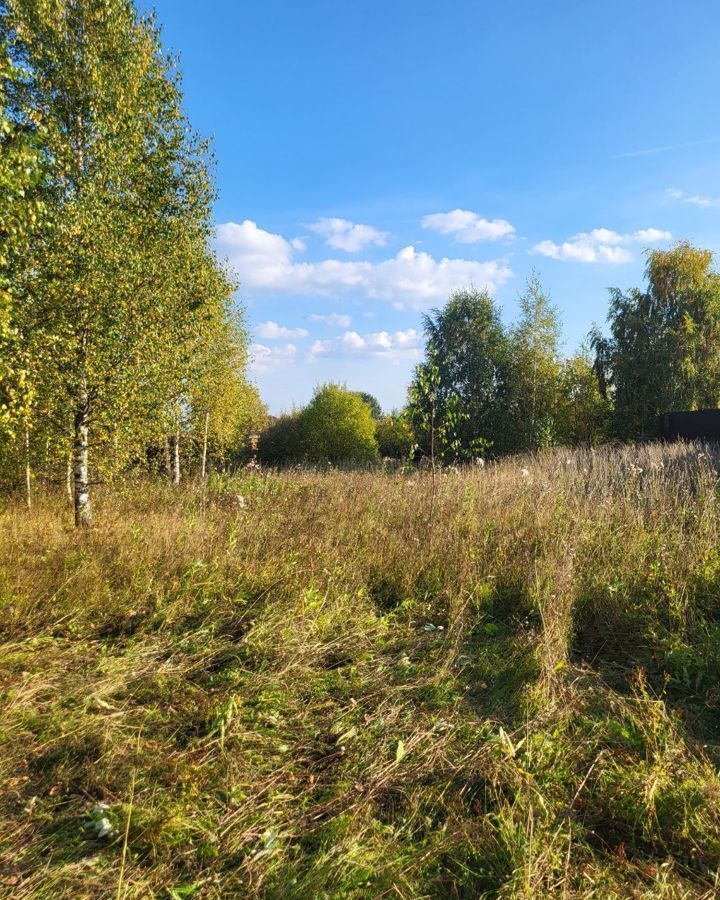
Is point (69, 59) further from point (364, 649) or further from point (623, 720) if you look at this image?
point (623, 720)

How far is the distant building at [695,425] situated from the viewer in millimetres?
15883

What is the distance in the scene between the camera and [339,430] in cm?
2478

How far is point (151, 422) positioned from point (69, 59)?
513 cm

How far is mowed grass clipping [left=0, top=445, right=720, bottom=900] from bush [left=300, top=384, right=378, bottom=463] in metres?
18.7

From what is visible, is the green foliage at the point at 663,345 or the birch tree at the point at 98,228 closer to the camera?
the birch tree at the point at 98,228

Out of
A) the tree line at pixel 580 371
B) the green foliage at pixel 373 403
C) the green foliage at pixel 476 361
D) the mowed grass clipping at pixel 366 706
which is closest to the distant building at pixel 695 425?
the tree line at pixel 580 371

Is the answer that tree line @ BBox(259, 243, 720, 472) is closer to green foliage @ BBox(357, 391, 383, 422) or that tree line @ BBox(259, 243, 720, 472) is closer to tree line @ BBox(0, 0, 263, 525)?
tree line @ BBox(0, 0, 263, 525)

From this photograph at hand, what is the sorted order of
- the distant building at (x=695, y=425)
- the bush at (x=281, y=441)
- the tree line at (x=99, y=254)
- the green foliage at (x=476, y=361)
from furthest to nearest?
the bush at (x=281, y=441) → the green foliage at (x=476, y=361) → the distant building at (x=695, y=425) → the tree line at (x=99, y=254)

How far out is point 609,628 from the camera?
13.5ft

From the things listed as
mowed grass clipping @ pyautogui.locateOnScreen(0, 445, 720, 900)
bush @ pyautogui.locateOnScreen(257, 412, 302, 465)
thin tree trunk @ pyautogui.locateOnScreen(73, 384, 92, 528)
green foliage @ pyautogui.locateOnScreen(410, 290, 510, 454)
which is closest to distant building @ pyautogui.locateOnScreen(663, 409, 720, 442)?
green foliage @ pyautogui.locateOnScreen(410, 290, 510, 454)

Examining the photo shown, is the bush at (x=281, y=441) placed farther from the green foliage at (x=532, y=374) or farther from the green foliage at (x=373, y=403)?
the green foliage at (x=373, y=403)

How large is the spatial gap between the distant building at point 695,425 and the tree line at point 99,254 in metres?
15.0

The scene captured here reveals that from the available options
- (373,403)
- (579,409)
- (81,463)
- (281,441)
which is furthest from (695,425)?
(373,403)

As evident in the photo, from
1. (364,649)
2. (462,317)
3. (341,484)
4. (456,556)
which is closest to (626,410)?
(462,317)
